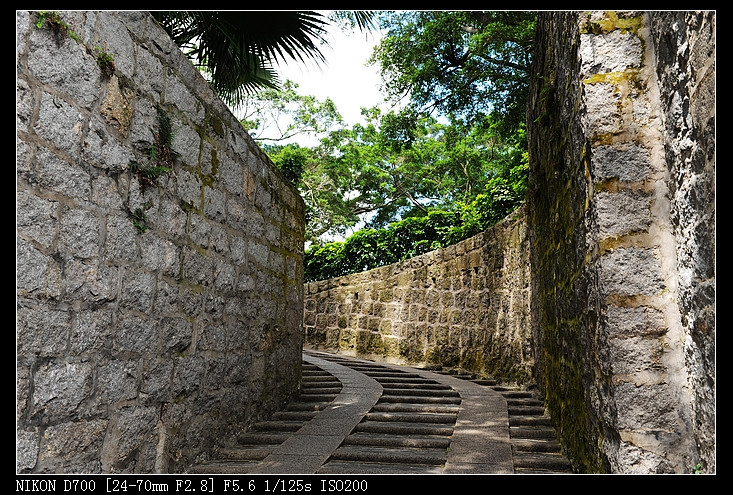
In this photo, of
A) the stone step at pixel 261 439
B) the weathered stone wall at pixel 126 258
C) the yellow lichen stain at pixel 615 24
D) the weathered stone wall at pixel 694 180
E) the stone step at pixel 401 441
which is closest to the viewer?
the weathered stone wall at pixel 694 180

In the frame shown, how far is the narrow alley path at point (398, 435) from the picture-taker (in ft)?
10.9

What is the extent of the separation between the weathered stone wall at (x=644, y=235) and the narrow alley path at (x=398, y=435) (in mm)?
817

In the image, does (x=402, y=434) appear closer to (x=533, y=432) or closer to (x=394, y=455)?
(x=394, y=455)

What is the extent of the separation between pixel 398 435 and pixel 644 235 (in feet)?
8.07

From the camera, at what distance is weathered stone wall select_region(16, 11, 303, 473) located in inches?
83.0

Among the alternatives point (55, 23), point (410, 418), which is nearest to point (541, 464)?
point (410, 418)

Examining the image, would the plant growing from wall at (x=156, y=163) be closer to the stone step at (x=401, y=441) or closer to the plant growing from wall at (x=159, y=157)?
the plant growing from wall at (x=159, y=157)

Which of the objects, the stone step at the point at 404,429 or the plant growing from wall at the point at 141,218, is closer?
the plant growing from wall at the point at 141,218

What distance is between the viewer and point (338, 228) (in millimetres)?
17562

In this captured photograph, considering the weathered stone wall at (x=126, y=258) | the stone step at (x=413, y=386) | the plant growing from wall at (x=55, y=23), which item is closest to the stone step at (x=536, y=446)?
the weathered stone wall at (x=126, y=258)

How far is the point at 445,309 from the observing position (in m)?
8.85

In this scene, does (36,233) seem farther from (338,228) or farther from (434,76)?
(338,228)

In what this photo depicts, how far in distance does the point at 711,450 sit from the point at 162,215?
8.52 ft
